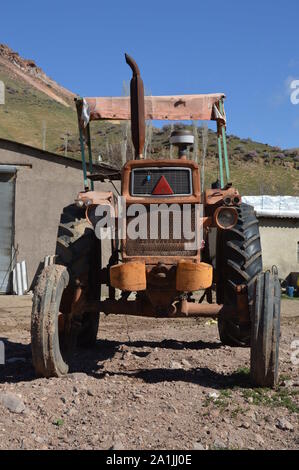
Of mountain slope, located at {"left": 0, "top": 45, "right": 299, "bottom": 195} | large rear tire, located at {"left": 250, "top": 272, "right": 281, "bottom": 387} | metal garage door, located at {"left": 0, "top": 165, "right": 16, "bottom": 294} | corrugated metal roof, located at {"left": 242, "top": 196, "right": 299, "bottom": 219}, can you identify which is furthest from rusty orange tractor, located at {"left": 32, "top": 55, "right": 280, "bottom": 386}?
mountain slope, located at {"left": 0, "top": 45, "right": 299, "bottom": 195}

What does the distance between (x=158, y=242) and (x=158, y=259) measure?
8.6 inches

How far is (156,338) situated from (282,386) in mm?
3412

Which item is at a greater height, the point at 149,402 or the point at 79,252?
the point at 79,252

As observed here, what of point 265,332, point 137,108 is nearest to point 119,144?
point 137,108

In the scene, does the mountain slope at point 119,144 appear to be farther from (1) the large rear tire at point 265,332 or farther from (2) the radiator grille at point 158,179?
(1) the large rear tire at point 265,332

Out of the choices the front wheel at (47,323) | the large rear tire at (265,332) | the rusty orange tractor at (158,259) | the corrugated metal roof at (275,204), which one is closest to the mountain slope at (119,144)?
the corrugated metal roof at (275,204)

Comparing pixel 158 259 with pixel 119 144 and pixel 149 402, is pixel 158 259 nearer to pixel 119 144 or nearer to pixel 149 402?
pixel 149 402

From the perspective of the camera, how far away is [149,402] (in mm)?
5227

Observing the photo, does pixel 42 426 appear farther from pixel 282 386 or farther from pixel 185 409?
pixel 282 386

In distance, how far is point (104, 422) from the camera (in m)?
4.64

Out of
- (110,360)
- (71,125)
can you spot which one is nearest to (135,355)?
(110,360)

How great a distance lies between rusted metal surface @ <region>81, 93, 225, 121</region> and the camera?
7.21m

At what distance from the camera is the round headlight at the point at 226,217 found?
237 inches

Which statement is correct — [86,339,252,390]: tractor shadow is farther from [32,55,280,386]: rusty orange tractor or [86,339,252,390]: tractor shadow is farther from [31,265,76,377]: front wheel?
[31,265,76,377]: front wheel
